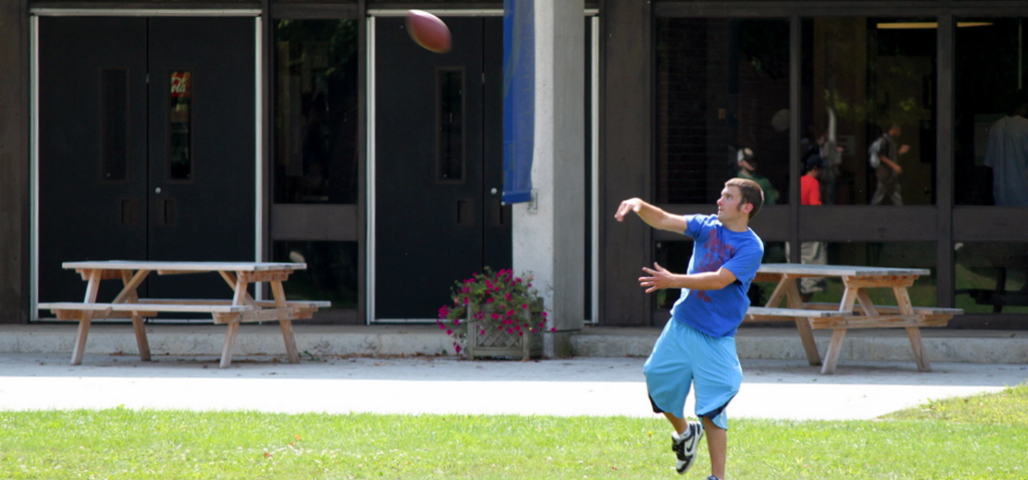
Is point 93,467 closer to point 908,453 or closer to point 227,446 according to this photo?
point 227,446

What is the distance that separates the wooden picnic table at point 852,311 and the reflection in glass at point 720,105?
1959mm

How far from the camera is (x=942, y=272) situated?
11.6 meters

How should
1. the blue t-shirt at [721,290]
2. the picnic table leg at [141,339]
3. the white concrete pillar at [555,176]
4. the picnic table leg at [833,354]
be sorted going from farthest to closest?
the white concrete pillar at [555,176] → the picnic table leg at [141,339] → the picnic table leg at [833,354] → the blue t-shirt at [721,290]

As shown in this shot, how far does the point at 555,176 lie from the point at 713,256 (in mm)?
5321

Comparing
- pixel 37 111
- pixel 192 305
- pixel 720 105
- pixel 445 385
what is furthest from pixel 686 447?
pixel 37 111

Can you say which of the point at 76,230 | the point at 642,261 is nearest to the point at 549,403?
the point at 642,261

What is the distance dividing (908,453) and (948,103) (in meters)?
6.44

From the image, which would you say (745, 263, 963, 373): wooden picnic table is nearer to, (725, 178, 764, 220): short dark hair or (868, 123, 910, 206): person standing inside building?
(868, 123, 910, 206): person standing inside building

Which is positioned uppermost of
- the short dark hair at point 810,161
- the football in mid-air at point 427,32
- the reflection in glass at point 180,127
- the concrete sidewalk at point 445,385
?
the football in mid-air at point 427,32

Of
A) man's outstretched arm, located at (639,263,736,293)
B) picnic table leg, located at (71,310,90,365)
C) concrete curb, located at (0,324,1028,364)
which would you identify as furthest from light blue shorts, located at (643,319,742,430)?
picnic table leg, located at (71,310,90,365)

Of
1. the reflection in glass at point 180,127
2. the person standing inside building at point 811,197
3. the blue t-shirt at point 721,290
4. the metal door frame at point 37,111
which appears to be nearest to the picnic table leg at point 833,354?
the person standing inside building at point 811,197

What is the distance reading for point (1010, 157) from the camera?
11.7m

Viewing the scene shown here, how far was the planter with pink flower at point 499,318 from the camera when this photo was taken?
1039 cm

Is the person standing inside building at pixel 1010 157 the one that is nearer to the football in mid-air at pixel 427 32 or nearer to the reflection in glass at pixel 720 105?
the reflection in glass at pixel 720 105
